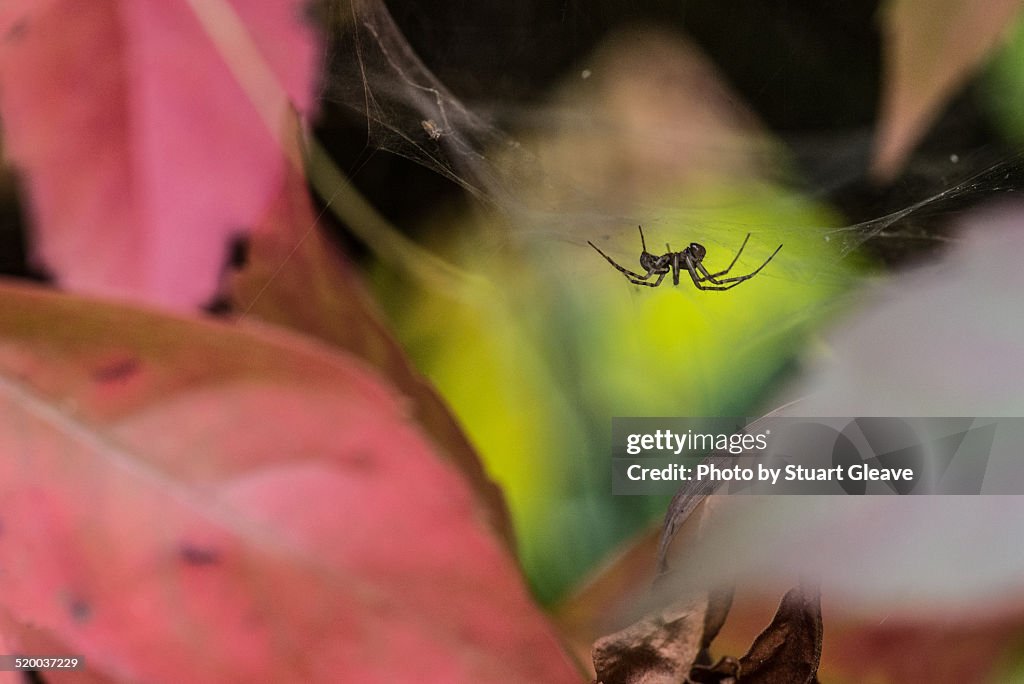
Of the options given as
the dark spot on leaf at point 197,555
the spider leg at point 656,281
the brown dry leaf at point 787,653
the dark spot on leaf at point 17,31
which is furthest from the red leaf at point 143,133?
the brown dry leaf at point 787,653

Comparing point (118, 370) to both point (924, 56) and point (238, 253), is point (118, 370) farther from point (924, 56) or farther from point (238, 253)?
point (924, 56)

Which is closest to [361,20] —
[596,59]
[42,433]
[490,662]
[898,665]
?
[596,59]

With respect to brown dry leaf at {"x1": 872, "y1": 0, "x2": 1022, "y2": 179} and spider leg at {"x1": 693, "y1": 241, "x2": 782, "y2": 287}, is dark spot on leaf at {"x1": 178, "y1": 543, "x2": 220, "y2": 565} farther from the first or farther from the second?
brown dry leaf at {"x1": 872, "y1": 0, "x2": 1022, "y2": 179}

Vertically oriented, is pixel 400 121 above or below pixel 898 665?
above

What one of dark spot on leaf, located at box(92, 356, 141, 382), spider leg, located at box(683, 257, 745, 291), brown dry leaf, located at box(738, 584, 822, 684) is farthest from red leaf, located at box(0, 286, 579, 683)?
spider leg, located at box(683, 257, 745, 291)

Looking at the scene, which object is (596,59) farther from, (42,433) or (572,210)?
(42,433)

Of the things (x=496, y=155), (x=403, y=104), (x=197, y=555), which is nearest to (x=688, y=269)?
(x=496, y=155)
